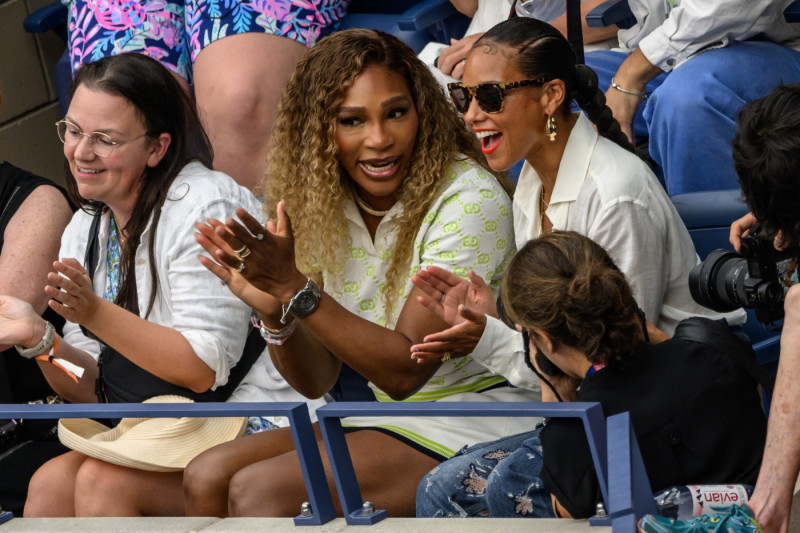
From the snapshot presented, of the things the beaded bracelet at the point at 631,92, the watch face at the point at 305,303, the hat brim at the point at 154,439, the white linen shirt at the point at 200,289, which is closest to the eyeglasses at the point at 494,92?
the watch face at the point at 305,303

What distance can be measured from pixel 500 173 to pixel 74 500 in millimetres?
1296

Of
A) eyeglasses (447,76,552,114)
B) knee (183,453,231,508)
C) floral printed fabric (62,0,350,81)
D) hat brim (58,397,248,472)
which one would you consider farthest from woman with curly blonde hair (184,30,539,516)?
floral printed fabric (62,0,350,81)

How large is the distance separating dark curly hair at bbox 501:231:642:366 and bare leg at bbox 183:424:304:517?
30.8 inches

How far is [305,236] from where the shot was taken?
292 cm

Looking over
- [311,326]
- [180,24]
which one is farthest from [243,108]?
[311,326]

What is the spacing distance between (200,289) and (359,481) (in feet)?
2.29

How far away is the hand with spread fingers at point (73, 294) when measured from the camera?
106 inches

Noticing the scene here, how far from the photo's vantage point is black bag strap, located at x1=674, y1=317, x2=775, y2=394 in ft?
6.91

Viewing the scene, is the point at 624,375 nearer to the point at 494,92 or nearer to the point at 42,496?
the point at 494,92

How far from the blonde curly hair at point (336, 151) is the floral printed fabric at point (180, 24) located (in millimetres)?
989

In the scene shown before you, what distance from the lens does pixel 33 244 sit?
3.39m

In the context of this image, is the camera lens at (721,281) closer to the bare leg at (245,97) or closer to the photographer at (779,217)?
the photographer at (779,217)

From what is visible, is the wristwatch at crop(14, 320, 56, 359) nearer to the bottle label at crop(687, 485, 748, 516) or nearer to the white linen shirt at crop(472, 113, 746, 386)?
the white linen shirt at crop(472, 113, 746, 386)

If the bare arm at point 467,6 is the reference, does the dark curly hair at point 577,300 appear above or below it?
above
